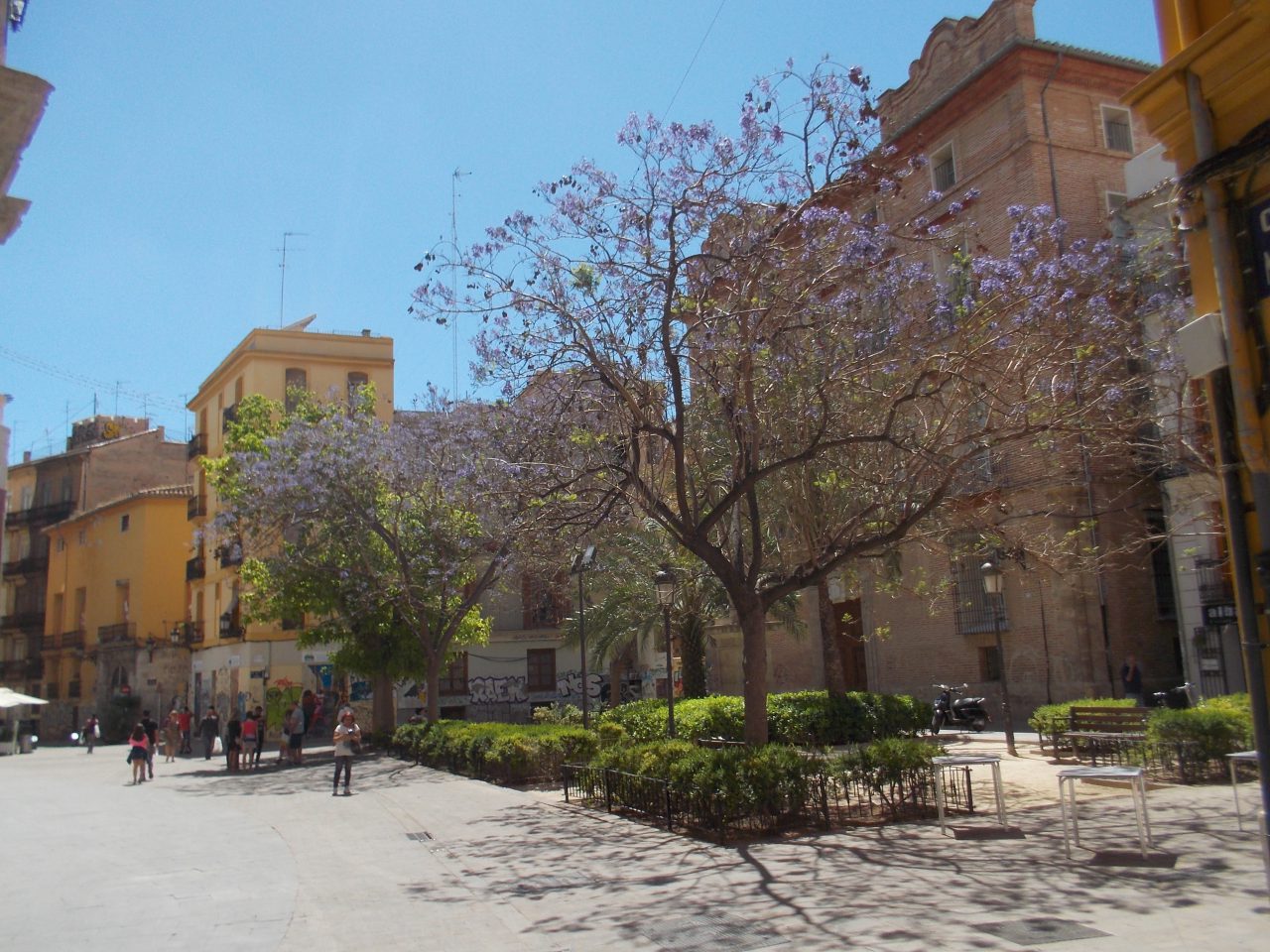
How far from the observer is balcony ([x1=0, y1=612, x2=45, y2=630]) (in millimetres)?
54406

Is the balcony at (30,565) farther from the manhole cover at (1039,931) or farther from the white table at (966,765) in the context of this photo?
the manhole cover at (1039,931)

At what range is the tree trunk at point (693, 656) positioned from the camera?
24484 mm

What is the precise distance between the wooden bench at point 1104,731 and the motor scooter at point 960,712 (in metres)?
6.93

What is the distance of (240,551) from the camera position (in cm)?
3516

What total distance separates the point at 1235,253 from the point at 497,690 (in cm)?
3745

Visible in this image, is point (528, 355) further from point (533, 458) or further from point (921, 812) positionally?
point (921, 812)

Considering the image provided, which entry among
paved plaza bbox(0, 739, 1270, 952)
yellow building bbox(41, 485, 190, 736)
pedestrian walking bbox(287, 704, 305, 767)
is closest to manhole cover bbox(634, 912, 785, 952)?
paved plaza bbox(0, 739, 1270, 952)

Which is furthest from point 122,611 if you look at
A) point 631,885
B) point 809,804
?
point 631,885

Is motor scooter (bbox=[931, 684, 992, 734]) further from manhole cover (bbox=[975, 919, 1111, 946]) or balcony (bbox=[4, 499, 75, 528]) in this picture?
balcony (bbox=[4, 499, 75, 528])

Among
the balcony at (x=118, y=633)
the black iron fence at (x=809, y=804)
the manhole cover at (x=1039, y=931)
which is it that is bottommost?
the manhole cover at (x=1039, y=931)

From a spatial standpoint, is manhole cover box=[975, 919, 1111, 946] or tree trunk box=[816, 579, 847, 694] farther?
tree trunk box=[816, 579, 847, 694]

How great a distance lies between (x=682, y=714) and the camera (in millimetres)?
19594

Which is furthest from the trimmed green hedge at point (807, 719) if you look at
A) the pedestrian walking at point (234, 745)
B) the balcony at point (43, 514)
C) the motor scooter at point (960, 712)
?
the balcony at point (43, 514)

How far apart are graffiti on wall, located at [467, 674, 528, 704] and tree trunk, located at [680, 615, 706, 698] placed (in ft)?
57.9
